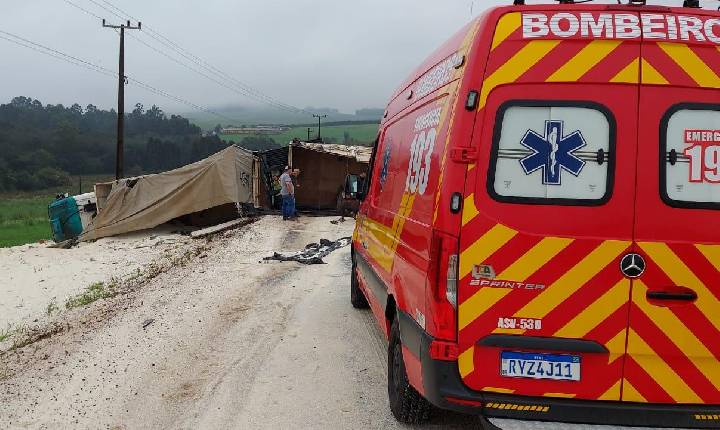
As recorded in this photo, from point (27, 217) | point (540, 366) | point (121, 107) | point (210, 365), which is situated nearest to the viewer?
point (540, 366)

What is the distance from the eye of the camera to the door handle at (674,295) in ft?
10.2

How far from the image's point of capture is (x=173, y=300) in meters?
8.47

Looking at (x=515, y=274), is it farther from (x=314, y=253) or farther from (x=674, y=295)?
(x=314, y=253)

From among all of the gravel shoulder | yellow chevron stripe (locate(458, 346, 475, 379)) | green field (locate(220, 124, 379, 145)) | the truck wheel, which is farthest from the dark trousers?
green field (locate(220, 124, 379, 145))

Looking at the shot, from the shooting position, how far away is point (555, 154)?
317 centimetres

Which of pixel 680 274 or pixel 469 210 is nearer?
pixel 680 274

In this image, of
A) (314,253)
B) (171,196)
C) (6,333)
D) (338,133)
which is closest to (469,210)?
(6,333)

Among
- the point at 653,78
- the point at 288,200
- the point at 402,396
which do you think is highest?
the point at 653,78

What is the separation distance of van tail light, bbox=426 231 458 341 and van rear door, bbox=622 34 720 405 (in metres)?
0.86

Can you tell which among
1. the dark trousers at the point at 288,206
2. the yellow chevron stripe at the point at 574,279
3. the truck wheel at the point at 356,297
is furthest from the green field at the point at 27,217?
the yellow chevron stripe at the point at 574,279

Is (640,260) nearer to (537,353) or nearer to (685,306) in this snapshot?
(685,306)

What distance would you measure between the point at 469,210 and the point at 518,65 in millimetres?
772

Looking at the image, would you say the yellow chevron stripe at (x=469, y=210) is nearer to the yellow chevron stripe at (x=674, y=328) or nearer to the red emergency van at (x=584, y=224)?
the red emergency van at (x=584, y=224)

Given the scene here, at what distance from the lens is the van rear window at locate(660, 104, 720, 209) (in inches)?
123
